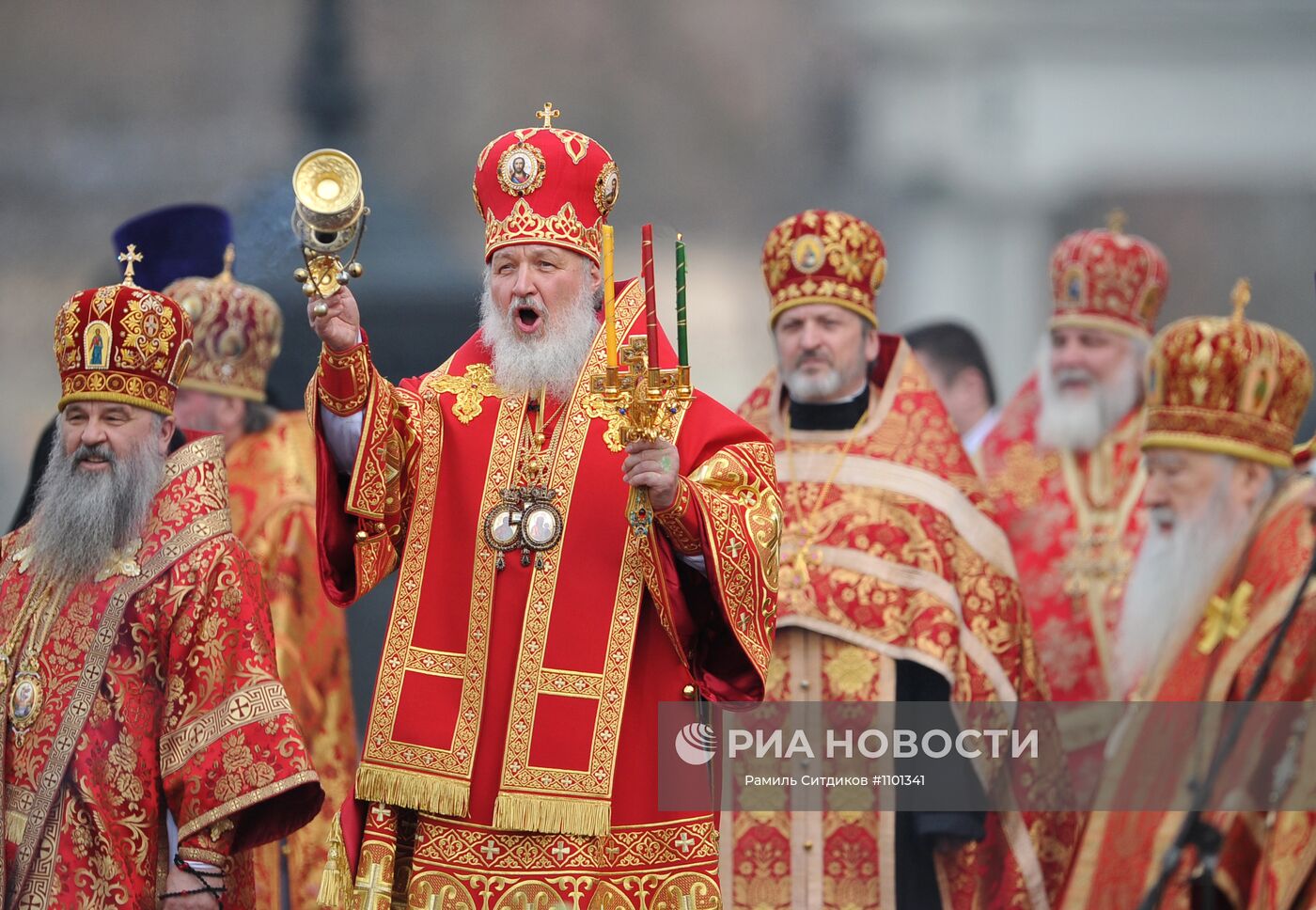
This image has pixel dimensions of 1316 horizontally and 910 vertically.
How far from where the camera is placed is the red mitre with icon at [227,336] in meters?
8.96

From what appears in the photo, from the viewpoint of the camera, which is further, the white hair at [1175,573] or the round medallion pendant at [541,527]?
the white hair at [1175,573]

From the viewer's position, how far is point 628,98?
42.0ft

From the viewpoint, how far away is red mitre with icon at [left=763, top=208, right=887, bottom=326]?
327 inches

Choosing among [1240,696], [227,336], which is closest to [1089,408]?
[1240,696]

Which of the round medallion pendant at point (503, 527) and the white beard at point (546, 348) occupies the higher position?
the white beard at point (546, 348)

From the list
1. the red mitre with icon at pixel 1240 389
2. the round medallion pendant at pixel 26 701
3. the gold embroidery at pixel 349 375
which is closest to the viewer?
the gold embroidery at pixel 349 375

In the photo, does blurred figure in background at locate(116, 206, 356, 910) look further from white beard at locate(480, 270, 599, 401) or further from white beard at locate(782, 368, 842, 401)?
white beard at locate(480, 270, 599, 401)

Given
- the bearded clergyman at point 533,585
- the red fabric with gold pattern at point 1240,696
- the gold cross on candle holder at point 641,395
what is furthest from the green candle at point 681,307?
the red fabric with gold pattern at point 1240,696

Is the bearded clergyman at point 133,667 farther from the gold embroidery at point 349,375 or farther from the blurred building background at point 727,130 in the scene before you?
the blurred building background at point 727,130

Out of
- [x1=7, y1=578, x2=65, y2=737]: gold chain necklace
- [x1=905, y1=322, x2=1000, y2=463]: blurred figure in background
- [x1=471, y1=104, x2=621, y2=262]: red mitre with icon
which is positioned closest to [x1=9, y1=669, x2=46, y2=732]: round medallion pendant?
[x1=7, y1=578, x2=65, y2=737]: gold chain necklace

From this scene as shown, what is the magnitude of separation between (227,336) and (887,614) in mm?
3006

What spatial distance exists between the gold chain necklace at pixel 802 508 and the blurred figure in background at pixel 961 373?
277cm

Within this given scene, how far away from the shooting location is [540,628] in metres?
5.73

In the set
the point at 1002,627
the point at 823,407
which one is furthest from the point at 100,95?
the point at 1002,627
